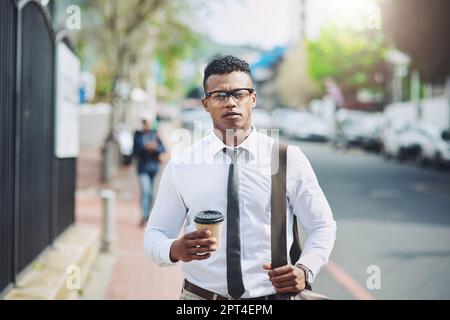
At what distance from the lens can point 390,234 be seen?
11.1m

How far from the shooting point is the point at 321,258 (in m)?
2.68

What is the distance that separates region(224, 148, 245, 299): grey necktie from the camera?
2648 millimetres

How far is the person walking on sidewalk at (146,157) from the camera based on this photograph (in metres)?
11.6

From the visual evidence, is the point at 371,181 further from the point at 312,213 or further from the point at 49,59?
the point at 312,213

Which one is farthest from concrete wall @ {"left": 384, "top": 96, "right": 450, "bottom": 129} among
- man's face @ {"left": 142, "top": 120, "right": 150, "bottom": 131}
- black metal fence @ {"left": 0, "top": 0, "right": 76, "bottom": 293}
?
black metal fence @ {"left": 0, "top": 0, "right": 76, "bottom": 293}

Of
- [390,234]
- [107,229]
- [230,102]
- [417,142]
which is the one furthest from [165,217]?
[417,142]

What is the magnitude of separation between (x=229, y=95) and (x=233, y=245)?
0.54m

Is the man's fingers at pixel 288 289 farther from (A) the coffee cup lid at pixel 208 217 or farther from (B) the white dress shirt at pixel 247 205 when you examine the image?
(A) the coffee cup lid at pixel 208 217

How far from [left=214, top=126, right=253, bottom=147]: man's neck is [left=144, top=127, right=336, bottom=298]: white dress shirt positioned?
0.02 meters

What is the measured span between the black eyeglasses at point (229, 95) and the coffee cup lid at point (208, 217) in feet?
1.36

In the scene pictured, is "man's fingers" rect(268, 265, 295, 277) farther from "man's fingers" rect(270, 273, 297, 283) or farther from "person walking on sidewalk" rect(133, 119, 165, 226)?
"person walking on sidewalk" rect(133, 119, 165, 226)

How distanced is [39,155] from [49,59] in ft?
4.21

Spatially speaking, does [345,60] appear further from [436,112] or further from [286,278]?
[286,278]

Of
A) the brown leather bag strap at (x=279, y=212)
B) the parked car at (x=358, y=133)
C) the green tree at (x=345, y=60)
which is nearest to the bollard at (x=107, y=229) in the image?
the brown leather bag strap at (x=279, y=212)
